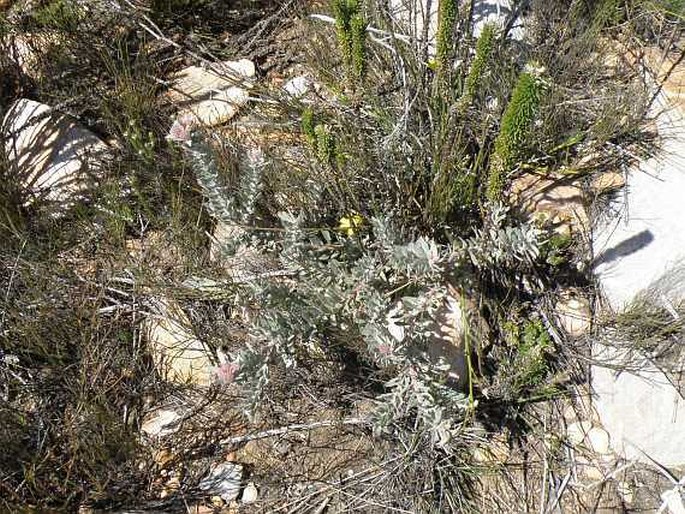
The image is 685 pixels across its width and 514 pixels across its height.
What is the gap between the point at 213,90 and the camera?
114 inches

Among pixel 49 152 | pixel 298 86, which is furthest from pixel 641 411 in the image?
pixel 49 152

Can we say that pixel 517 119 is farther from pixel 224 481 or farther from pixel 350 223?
pixel 224 481

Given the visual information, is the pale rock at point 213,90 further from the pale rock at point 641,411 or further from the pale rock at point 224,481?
the pale rock at point 641,411

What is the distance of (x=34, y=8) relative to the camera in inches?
117

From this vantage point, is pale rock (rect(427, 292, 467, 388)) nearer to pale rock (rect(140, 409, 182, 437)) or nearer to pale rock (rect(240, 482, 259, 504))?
pale rock (rect(240, 482, 259, 504))

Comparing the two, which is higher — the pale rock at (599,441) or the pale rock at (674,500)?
the pale rock at (599,441)

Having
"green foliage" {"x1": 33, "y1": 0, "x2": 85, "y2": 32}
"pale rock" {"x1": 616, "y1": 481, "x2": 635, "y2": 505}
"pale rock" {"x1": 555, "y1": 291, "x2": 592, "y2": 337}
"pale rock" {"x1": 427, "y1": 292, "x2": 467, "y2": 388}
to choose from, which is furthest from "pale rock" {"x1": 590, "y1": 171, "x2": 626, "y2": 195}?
"green foliage" {"x1": 33, "y1": 0, "x2": 85, "y2": 32}

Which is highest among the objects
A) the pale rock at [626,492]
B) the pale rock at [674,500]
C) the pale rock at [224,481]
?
the pale rock at [224,481]

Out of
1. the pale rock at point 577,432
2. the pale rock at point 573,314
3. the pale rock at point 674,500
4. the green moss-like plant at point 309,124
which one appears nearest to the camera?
the green moss-like plant at point 309,124

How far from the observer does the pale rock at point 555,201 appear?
2373mm

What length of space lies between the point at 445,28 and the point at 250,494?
1618 mm

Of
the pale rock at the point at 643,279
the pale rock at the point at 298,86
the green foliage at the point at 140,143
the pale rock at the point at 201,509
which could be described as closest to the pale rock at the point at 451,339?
the pale rock at the point at 643,279

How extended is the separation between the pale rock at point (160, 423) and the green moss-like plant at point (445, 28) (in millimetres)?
1516

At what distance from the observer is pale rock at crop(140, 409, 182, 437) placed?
2.24 metres
